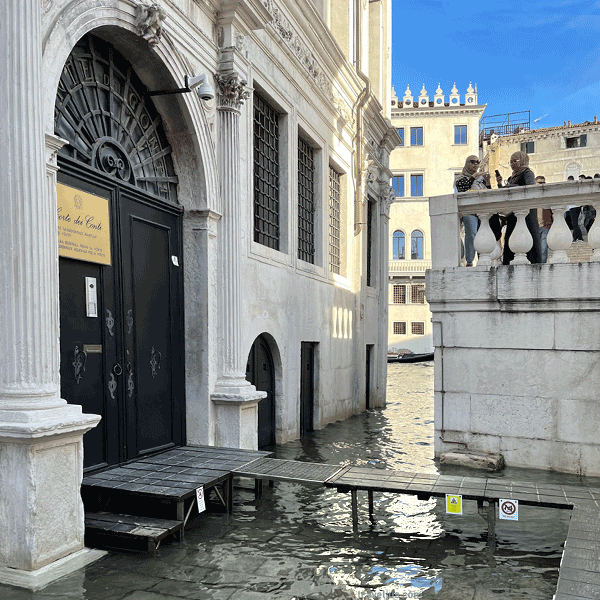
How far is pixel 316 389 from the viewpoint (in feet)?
40.3

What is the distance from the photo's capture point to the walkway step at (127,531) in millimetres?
4758

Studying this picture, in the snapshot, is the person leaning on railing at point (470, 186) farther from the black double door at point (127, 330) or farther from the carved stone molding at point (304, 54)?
the carved stone molding at point (304, 54)

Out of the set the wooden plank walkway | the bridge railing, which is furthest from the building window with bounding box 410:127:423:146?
the wooden plank walkway

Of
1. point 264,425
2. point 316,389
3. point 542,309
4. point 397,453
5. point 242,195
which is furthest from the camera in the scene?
point 316,389

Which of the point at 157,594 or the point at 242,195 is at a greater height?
the point at 242,195

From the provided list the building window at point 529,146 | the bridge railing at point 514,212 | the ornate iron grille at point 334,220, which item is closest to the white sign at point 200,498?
the bridge railing at point 514,212

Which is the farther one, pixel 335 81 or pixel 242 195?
pixel 335 81

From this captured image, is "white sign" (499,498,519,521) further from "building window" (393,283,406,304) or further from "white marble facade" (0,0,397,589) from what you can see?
"building window" (393,283,406,304)

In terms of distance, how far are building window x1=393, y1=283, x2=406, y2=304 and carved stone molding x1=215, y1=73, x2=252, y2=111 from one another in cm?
3642

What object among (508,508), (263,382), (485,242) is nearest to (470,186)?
(485,242)

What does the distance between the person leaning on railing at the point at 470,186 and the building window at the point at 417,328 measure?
3465 cm

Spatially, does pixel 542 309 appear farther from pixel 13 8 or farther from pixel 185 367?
pixel 13 8

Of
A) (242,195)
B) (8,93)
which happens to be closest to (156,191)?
(242,195)

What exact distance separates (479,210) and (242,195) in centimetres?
294
